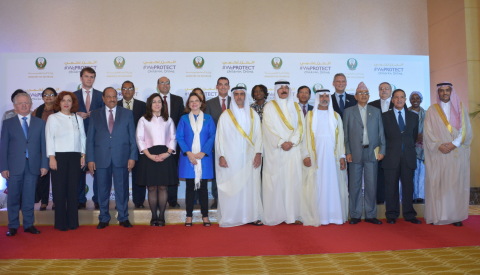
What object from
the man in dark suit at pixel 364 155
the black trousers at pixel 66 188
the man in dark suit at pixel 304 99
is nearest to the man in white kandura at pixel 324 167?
the man in dark suit at pixel 364 155

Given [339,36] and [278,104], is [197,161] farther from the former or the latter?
[339,36]

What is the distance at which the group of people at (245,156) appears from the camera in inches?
198

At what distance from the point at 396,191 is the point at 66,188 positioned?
13.1 feet

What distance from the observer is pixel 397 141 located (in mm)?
5469

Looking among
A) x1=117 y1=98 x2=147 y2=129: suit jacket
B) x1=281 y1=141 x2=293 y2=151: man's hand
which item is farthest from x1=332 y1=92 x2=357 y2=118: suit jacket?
x1=117 y1=98 x2=147 y2=129: suit jacket

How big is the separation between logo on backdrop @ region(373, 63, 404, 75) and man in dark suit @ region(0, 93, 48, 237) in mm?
5362

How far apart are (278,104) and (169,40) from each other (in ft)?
12.0

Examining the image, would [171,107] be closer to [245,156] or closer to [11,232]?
[245,156]

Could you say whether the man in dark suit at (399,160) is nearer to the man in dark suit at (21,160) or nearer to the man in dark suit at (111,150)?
the man in dark suit at (111,150)

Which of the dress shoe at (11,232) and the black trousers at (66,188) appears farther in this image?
the black trousers at (66,188)

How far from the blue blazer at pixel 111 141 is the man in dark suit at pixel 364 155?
8.68ft

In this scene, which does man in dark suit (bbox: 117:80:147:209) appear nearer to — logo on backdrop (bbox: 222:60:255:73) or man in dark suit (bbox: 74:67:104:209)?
man in dark suit (bbox: 74:67:104:209)

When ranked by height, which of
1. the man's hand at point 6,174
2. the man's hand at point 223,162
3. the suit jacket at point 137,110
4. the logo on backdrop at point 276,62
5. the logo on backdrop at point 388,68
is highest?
the logo on backdrop at point 276,62

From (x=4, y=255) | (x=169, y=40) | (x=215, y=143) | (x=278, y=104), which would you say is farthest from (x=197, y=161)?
(x=169, y=40)
